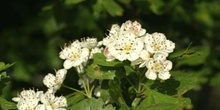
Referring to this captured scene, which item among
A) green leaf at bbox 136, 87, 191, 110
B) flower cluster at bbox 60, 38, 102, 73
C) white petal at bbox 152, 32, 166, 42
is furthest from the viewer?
flower cluster at bbox 60, 38, 102, 73

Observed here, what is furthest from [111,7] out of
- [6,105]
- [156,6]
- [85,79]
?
[6,105]

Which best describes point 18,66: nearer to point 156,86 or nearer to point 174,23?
point 174,23

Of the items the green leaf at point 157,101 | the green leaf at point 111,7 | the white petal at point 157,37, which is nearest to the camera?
the green leaf at point 157,101

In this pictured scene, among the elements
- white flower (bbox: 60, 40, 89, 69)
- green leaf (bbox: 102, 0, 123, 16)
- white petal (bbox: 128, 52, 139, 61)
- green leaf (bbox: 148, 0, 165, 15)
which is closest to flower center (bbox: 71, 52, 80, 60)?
white flower (bbox: 60, 40, 89, 69)

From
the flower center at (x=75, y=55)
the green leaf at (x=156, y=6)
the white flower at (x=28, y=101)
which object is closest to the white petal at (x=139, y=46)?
the flower center at (x=75, y=55)

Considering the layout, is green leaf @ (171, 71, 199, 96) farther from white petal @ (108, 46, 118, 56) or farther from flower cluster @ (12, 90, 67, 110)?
flower cluster @ (12, 90, 67, 110)

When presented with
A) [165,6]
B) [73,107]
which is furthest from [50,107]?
[165,6]

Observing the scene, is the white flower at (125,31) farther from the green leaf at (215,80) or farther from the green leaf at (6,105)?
the green leaf at (215,80)

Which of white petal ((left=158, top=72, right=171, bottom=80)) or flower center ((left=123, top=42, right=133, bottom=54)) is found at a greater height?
flower center ((left=123, top=42, right=133, bottom=54))

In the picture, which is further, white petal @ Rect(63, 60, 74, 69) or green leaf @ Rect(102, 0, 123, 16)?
green leaf @ Rect(102, 0, 123, 16)
